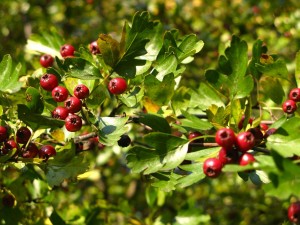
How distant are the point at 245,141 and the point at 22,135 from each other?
75 cm

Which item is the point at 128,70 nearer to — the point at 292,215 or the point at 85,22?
the point at 292,215

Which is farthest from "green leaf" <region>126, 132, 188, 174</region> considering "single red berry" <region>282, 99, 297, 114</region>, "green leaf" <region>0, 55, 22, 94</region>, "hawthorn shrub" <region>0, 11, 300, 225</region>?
"green leaf" <region>0, 55, 22, 94</region>

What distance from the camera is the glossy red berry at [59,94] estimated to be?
1.55 m

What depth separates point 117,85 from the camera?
158cm

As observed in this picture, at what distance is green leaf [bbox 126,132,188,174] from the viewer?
139cm

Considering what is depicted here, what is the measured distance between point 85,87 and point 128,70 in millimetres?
164

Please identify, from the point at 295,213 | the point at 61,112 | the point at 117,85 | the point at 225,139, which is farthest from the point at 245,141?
the point at 61,112

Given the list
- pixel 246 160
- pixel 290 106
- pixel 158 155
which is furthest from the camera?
pixel 290 106

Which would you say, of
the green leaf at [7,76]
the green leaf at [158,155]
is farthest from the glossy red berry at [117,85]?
the green leaf at [7,76]

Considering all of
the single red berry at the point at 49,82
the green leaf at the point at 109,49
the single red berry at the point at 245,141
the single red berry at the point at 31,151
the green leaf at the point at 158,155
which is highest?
the green leaf at the point at 109,49

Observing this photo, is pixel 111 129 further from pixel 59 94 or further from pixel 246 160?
pixel 246 160

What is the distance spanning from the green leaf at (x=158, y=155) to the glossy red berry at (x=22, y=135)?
15.2 inches

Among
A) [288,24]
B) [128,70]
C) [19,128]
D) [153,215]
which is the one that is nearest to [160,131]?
[128,70]

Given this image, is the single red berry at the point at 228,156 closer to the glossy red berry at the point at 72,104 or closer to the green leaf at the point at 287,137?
the green leaf at the point at 287,137
